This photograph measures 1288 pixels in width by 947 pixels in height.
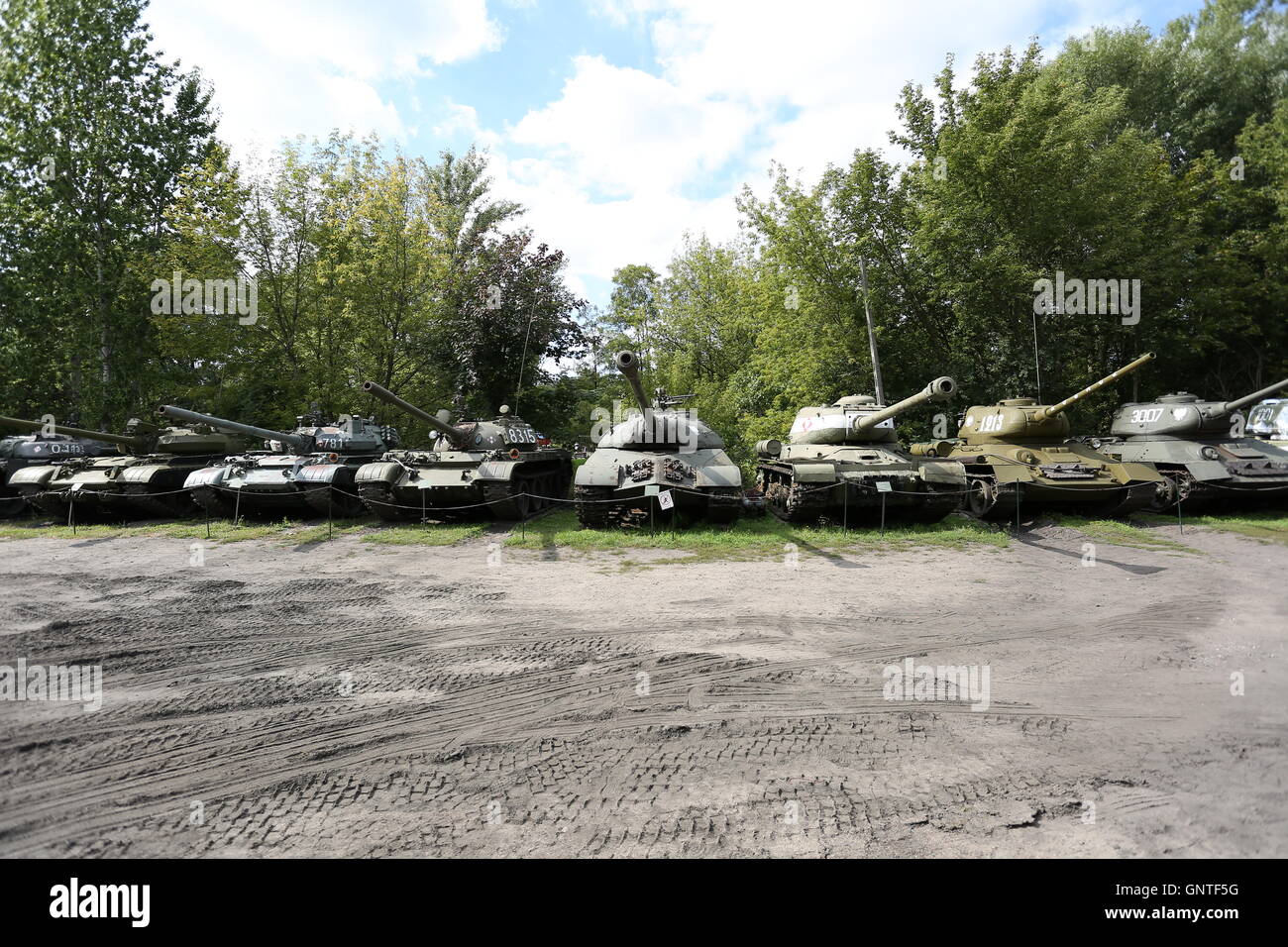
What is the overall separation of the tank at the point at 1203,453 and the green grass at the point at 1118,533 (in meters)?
1.66

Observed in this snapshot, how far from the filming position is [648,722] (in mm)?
4480

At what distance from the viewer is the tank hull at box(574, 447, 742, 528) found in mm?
12352

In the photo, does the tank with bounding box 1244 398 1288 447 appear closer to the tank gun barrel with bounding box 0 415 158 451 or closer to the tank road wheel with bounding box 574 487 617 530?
the tank road wheel with bounding box 574 487 617 530

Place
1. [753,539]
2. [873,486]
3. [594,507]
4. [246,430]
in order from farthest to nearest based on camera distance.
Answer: [246,430] → [594,507] → [873,486] → [753,539]

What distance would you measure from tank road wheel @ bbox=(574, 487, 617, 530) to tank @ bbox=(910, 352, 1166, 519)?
23.4 ft

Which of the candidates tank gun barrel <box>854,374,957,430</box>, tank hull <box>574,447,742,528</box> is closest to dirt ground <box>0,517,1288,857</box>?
tank gun barrel <box>854,374,957,430</box>

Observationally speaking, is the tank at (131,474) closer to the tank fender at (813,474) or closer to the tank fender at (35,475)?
the tank fender at (35,475)

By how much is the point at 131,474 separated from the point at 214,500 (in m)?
2.00

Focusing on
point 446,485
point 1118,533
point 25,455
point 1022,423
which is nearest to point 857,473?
point 1022,423

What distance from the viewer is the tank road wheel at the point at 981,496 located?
42.7 ft

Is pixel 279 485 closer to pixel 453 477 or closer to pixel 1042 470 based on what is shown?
pixel 453 477

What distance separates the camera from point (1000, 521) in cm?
1366
